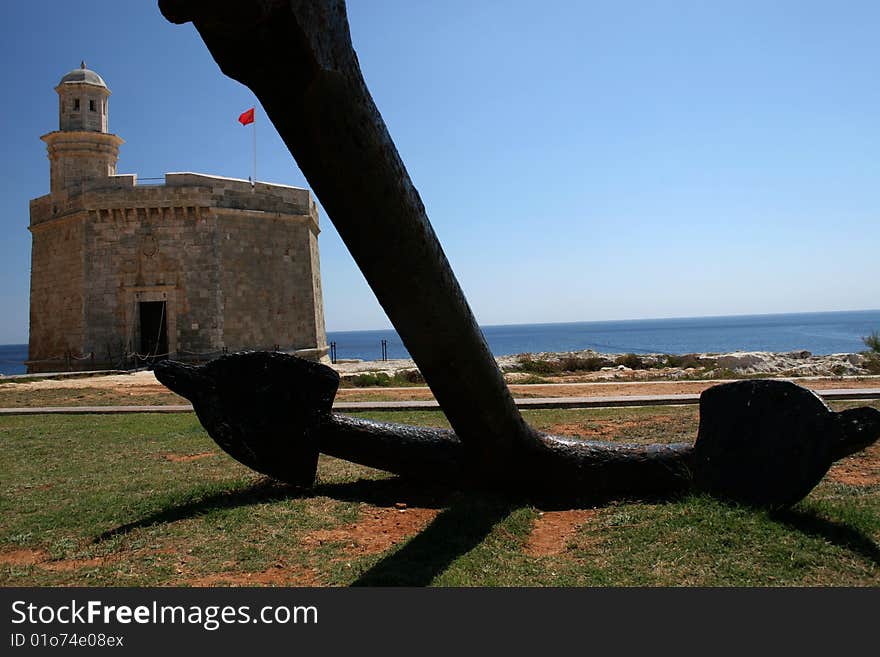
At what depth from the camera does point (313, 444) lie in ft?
15.0

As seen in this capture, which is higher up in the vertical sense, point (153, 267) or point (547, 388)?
point (153, 267)

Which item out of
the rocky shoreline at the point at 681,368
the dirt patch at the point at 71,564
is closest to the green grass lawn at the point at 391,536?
the dirt patch at the point at 71,564

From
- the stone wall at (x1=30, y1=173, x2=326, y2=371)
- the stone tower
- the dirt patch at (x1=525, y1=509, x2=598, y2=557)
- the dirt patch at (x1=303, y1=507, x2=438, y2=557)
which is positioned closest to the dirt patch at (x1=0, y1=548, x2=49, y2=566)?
the dirt patch at (x1=303, y1=507, x2=438, y2=557)

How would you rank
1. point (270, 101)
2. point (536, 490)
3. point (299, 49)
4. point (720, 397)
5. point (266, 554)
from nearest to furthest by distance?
point (299, 49) → point (270, 101) → point (266, 554) → point (720, 397) → point (536, 490)

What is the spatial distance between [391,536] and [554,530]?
100 cm

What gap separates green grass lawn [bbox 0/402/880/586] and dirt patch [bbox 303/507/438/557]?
13 millimetres

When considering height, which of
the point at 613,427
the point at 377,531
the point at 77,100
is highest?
the point at 77,100

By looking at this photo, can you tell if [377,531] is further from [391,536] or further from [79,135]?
[79,135]

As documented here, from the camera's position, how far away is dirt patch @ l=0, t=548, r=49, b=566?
3526 millimetres

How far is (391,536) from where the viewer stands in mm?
3922

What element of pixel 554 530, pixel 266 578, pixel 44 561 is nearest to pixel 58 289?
pixel 44 561

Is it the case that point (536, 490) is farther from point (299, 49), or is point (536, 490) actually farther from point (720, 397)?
point (299, 49)

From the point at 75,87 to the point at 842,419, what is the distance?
2649 centimetres
